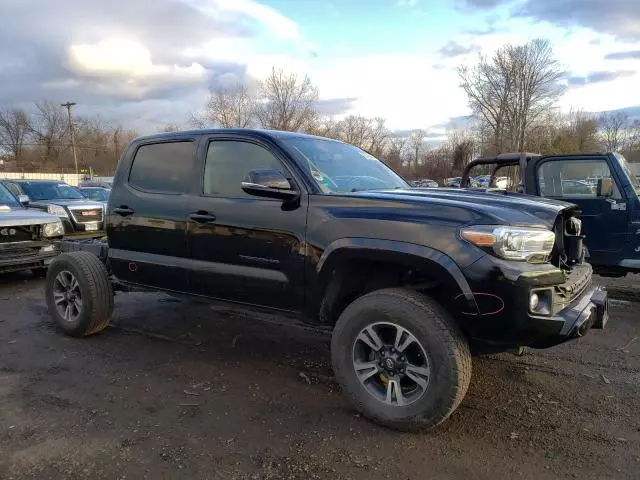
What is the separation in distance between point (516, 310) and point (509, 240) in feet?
1.32

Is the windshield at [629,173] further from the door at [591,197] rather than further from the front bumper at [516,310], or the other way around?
the front bumper at [516,310]

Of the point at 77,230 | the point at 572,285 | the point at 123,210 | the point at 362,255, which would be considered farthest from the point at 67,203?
the point at 572,285

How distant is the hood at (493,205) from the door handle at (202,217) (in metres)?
1.20

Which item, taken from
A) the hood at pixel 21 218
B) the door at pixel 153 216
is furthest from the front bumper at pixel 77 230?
the door at pixel 153 216

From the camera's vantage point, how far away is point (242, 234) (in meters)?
3.96

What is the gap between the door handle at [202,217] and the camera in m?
4.14

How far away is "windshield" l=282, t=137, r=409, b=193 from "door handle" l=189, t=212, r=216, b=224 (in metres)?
0.83

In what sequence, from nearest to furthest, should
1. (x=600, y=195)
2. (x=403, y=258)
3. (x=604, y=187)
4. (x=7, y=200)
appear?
(x=403, y=258) → (x=604, y=187) → (x=600, y=195) → (x=7, y=200)

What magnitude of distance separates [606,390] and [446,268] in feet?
6.33

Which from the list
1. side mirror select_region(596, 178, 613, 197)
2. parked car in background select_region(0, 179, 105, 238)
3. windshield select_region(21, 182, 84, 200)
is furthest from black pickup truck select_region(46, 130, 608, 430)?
windshield select_region(21, 182, 84, 200)

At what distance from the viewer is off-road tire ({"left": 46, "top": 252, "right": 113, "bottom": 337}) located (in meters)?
5.03

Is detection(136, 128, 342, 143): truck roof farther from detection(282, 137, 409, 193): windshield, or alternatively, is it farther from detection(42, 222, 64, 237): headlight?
detection(42, 222, 64, 237): headlight

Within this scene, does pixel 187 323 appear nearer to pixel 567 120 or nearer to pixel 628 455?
pixel 628 455

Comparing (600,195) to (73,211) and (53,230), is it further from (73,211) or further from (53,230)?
(73,211)
